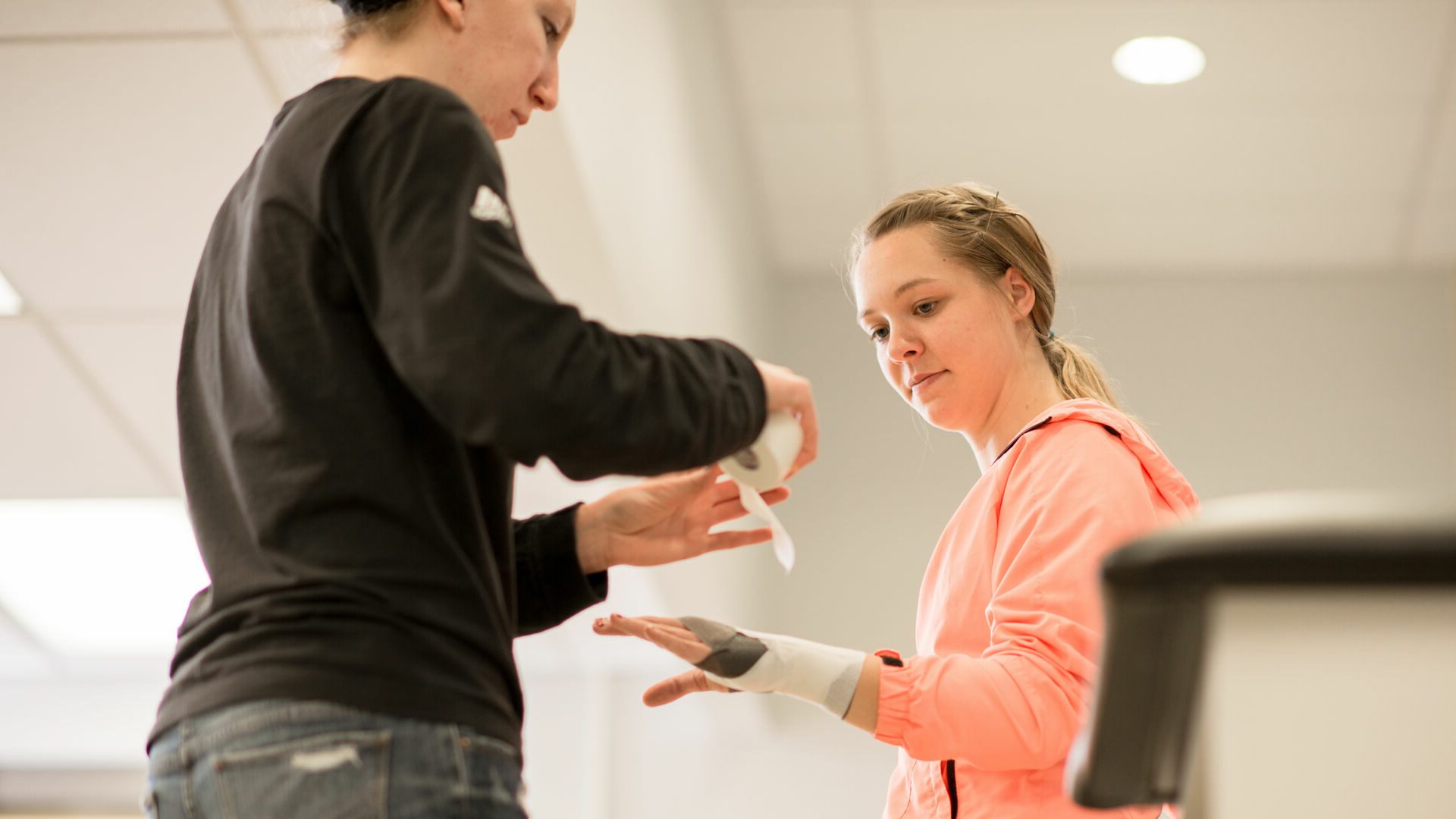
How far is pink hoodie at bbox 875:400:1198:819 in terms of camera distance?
136cm

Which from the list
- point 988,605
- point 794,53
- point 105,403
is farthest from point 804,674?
point 794,53

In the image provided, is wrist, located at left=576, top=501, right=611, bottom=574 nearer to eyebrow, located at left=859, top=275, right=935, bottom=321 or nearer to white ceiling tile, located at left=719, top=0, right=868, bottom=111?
eyebrow, located at left=859, top=275, right=935, bottom=321

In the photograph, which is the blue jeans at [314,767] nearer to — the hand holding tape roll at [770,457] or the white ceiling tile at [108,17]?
the hand holding tape roll at [770,457]

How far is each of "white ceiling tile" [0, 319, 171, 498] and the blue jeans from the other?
2108 millimetres

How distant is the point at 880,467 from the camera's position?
448cm

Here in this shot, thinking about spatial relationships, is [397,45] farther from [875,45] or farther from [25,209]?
[875,45]

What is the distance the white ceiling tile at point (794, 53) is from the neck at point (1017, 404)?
6.04 ft

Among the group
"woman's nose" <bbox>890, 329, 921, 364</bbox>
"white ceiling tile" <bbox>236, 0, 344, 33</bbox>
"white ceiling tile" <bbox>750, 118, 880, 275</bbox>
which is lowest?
"woman's nose" <bbox>890, 329, 921, 364</bbox>

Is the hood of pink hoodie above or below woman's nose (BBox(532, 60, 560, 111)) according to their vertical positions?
below

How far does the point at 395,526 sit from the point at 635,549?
0.38 meters

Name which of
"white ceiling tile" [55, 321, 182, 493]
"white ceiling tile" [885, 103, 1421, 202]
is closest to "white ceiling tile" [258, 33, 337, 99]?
"white ceiling tile" [55, 321, 182, 493]

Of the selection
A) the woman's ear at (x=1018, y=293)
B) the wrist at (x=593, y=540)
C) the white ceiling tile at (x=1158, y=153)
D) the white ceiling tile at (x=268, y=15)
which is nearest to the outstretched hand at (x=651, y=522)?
the wrist at (x=593, y=540)

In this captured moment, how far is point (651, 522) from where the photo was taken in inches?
50.8

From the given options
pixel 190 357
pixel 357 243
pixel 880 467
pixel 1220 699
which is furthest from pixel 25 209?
pixel 880 467
